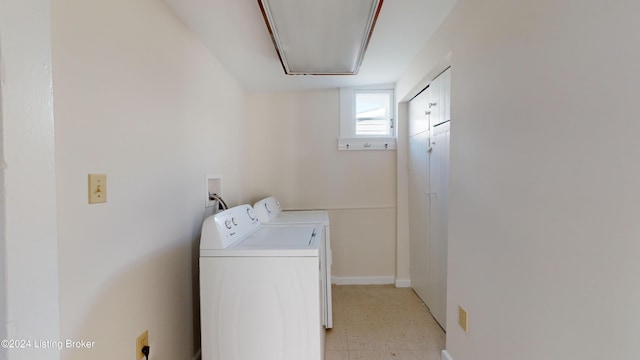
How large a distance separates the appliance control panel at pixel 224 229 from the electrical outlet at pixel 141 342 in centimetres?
46

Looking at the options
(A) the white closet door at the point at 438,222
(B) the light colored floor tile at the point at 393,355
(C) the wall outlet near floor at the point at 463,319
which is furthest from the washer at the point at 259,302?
(A) the white closet door at the point at 438,222

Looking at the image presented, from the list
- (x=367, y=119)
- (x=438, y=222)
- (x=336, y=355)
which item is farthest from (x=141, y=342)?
(x=367, y=119)

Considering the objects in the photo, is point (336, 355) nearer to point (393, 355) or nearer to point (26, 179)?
point (393, 355)

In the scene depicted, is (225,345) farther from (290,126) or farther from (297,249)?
(290,126)

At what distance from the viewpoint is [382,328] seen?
2143mm

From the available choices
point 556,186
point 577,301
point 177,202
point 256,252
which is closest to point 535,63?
point 556,186

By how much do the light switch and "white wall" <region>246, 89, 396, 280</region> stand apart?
6.39ft

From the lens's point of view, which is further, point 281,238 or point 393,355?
point 393,355

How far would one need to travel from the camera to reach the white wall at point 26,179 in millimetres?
431

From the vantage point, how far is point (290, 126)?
9.86 feet

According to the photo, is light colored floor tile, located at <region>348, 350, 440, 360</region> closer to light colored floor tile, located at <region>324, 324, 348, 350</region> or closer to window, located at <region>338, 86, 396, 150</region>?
light colored floor tile, located at <region>324, 324, 348, 350</region>

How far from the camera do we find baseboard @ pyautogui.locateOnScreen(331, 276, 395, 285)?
118 inches

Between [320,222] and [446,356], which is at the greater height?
[320,222]

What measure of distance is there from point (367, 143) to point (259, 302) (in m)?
2.09
